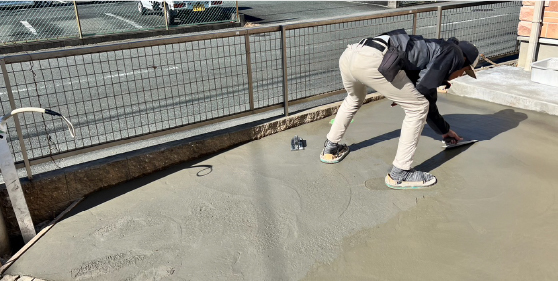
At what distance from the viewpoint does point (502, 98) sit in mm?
5941

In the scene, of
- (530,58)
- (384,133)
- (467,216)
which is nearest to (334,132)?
(384,133)

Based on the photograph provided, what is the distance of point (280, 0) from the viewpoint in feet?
78.3

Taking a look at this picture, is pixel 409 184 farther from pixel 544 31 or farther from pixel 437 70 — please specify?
pixel 544 31

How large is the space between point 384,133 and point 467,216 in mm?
1800

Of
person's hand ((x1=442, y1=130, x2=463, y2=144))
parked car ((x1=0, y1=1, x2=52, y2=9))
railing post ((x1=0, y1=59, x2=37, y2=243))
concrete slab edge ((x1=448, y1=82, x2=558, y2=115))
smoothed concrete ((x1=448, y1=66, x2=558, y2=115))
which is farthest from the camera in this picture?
parked car ((x1=0, y1=1, x2=52, y2=9))

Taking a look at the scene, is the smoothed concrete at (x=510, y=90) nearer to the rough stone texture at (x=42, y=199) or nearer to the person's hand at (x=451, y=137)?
the person's hand at (x=451, y=137)

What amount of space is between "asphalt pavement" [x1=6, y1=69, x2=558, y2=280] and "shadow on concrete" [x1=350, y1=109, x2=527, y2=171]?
3 centimetres

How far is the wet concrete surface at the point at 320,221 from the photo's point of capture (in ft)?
10.1

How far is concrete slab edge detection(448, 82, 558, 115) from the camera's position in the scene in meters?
5.51

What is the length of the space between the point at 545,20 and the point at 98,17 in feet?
46.3

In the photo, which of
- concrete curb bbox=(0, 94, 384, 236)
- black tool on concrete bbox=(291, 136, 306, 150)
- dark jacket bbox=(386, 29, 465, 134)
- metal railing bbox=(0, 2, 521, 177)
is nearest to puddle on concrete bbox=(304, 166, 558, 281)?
dark jacket bbox=(386, 29, 465, 134)

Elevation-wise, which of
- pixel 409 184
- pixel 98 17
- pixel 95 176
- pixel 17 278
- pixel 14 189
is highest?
pixel 98 17

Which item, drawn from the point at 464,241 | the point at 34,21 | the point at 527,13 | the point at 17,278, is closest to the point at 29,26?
the point at 34,21

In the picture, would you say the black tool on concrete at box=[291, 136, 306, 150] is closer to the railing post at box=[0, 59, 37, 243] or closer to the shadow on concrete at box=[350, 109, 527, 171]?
the shadow on concrete at box=[350, 109, 527, 171]
